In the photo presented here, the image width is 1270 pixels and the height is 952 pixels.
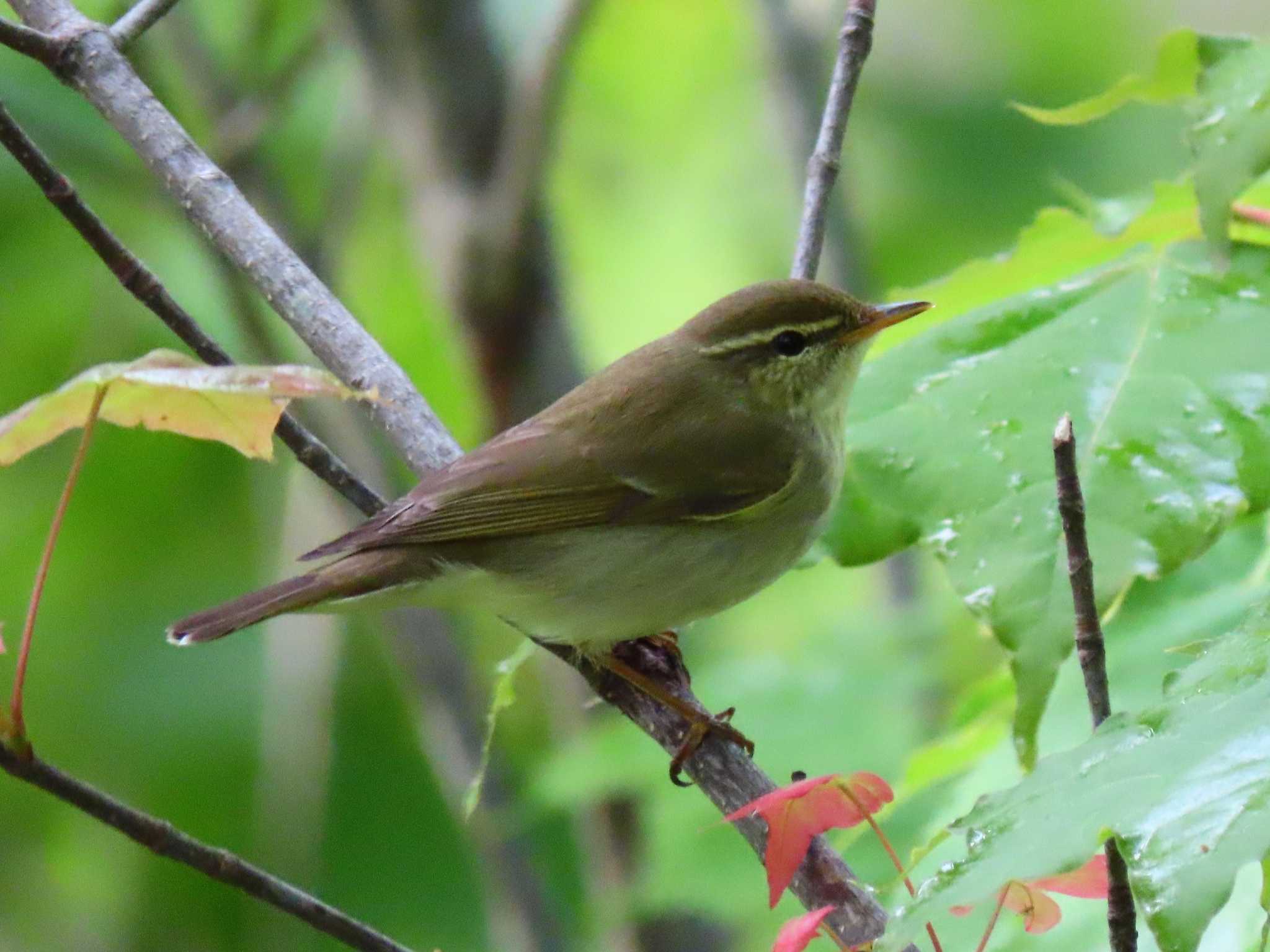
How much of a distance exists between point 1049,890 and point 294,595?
60.3 inches

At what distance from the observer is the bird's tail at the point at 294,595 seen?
2547mm

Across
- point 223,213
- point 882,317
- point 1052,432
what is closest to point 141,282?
point 223,213

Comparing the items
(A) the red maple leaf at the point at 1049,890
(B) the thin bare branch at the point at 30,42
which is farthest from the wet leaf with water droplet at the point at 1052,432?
(B) the thin bare branch at the point at 30,42

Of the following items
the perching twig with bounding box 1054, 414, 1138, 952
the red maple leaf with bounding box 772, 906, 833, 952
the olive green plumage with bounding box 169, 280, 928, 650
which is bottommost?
the red maple leaf with bounding box 772, 906, 833, 952

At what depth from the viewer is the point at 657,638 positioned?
300 cm

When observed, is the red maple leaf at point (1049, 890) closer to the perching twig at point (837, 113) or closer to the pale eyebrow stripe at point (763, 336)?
the perching twig at point (837, 113)

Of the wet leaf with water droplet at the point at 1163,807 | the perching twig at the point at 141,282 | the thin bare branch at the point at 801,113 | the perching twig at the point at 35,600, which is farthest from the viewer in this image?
the thin bare branch at the point at 801,113

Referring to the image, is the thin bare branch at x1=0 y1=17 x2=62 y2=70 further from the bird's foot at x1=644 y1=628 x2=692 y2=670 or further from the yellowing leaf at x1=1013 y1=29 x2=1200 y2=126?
the yellowing leaf at x1=1013 y1=29 x2=1200 y2=126

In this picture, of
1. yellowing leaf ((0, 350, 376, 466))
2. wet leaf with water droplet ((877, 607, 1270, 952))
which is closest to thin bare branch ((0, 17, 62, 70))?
yellowing leaf ((0, 350, 376, 466))

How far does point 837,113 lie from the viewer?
2744 millimetres

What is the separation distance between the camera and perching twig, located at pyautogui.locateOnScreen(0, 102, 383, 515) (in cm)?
213

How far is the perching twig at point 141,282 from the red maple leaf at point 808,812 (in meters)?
1.03

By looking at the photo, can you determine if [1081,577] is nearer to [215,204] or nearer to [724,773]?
[724,773]

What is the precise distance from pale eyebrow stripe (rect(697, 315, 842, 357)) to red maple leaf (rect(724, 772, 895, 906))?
74.7 inches
